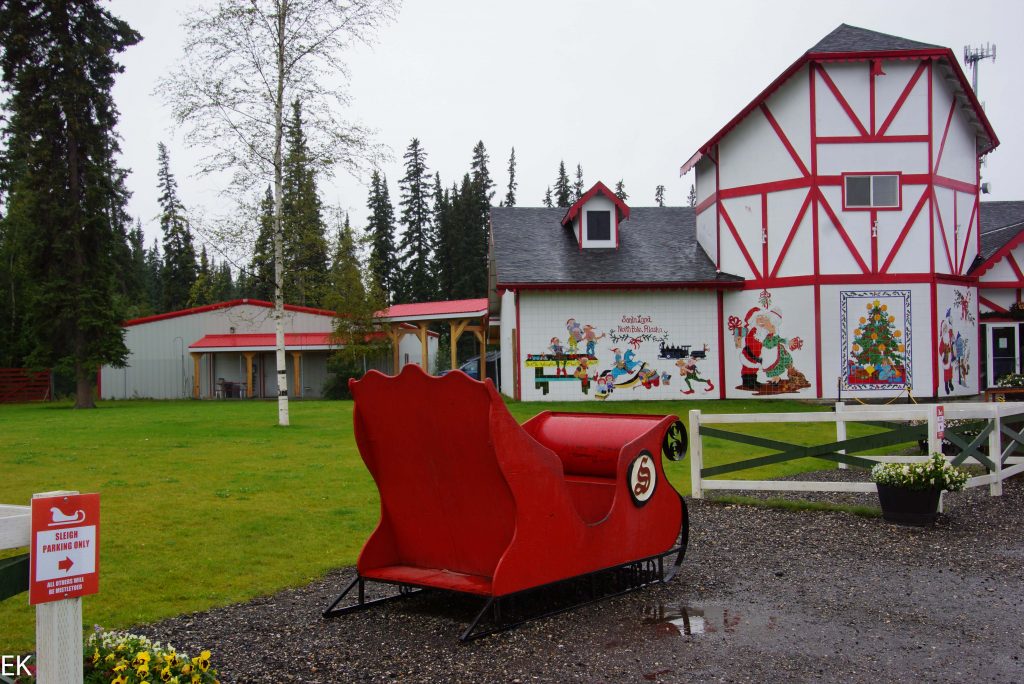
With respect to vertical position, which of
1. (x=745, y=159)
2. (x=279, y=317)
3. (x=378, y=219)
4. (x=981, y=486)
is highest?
(x=378, y=219)

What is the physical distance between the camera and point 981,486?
11.7m

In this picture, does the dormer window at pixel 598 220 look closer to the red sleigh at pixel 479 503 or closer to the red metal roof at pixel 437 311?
the red metal roof at pixel 437 311

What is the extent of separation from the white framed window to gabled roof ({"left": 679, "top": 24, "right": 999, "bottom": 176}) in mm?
3427

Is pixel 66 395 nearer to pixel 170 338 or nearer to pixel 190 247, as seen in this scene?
pixel 170 338

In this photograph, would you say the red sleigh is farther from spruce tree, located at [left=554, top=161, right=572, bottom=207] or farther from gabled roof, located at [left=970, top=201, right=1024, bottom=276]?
spruce tree, located at [left=554, top=161, right=572, bottom=207]

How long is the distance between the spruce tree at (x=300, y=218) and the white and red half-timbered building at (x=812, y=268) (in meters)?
6.37

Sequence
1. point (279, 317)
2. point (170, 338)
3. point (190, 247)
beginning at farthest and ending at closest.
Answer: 1. point (190, 247)
2. point (170, 338)
3. point (279, 317)

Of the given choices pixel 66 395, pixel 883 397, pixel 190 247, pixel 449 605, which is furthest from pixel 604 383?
pixel 190 247

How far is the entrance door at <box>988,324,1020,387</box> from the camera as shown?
28.0m

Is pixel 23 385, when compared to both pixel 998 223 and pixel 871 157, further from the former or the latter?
pixel 998 223

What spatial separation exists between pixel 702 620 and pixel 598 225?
25.2m

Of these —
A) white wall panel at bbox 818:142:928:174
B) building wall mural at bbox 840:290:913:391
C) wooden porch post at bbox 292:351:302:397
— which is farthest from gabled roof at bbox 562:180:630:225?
wooden porch post at bbox 292:351:302:397

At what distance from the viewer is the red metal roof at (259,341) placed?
138ft

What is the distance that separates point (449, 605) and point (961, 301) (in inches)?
988
